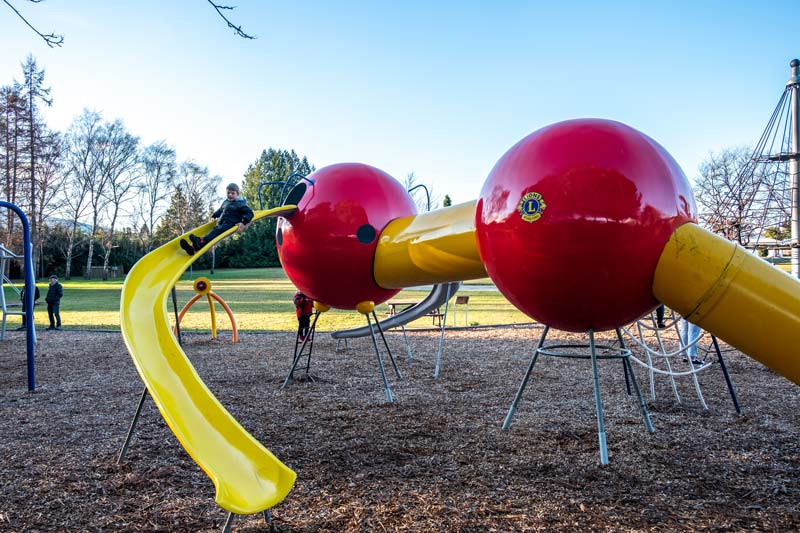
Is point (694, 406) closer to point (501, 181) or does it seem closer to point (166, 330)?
point (501, 181)

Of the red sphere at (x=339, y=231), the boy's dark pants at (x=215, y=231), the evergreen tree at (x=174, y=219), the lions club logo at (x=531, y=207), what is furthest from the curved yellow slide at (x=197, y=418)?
the evergreen tree at (x=174, y=219)

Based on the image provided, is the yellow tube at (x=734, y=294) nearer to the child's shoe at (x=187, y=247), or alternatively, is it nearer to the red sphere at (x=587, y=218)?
the red sphere at (x=587, y=218)

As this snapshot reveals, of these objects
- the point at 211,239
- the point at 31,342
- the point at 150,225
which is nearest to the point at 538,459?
the point at 211,239

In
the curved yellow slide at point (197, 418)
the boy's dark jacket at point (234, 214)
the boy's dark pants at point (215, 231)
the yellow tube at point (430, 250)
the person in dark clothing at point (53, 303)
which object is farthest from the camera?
the person in dark clothing at point (53, 303)

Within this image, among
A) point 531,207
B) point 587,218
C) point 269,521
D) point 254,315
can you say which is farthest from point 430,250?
point 254,315

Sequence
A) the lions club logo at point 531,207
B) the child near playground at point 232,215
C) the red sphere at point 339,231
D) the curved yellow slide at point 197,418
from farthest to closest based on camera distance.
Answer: the red sphere at point 339,231 < the child near playground at point 232,215 < the lions club logo at point 531,207 < the curved yellow slide at point 197,418

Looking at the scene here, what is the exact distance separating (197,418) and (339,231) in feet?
10.5

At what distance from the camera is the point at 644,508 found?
3.70m

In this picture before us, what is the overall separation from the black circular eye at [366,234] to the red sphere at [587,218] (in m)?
2.46

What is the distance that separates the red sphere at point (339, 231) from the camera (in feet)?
21.0

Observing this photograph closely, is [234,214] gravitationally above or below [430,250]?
above

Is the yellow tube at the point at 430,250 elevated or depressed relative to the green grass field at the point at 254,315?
elevated

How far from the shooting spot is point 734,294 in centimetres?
357

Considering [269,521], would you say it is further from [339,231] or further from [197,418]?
[339,231]
